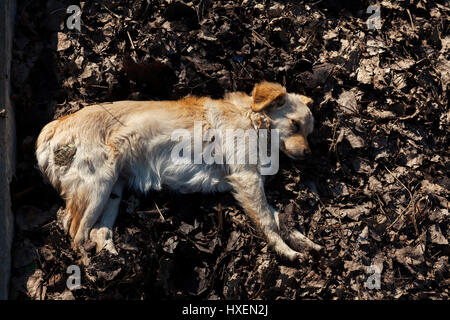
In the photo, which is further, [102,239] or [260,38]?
[260,38]

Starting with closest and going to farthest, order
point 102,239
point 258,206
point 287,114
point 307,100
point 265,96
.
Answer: point 102,239
point 258,206
point 265,96
point 287,114
point 307,100

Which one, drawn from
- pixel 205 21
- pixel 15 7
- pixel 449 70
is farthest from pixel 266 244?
pixel 15 7

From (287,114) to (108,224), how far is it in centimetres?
236

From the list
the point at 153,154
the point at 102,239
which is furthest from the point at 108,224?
the point at 153,154

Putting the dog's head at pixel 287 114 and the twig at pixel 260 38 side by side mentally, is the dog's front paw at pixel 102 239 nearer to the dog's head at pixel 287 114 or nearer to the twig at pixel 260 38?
the dog's head at pixel 287 114

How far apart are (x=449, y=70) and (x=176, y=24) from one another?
3.49 m

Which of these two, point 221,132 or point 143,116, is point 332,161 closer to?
point 221,132

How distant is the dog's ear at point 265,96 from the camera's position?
5.36m

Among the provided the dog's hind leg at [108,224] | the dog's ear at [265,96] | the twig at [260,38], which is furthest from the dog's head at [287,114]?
the dog's hind leg at [108,224]

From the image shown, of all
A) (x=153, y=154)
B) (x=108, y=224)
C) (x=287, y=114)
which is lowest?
(x=108, y=224)

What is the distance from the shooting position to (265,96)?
5367mm

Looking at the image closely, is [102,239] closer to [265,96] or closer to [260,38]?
[265,96]

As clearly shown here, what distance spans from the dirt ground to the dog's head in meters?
0.23
